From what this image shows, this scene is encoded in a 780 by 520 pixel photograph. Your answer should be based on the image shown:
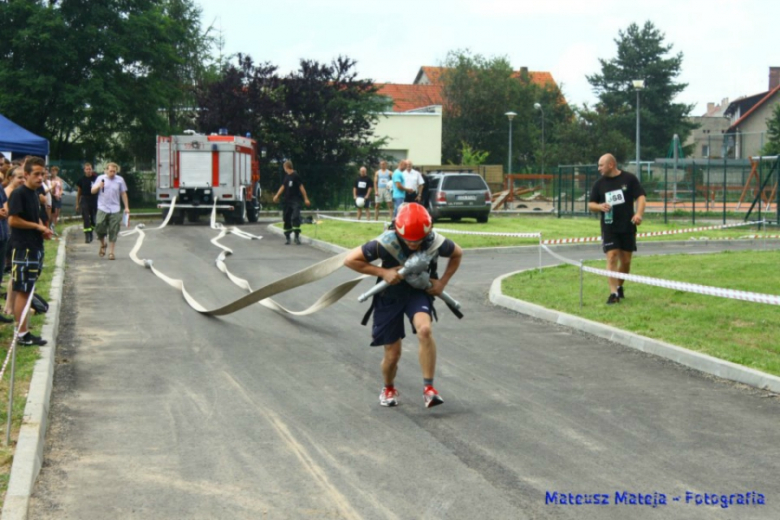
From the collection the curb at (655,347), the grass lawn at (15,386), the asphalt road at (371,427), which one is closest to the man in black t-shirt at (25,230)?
the grass lawn at (15,386)

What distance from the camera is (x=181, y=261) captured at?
62.7 ft

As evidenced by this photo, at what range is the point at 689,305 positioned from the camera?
1222 cm

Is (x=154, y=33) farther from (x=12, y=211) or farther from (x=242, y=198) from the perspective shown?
(x=12, y=211)

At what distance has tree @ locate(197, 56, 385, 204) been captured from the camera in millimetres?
42219

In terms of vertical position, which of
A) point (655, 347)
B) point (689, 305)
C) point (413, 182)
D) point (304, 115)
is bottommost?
point (655, 347)

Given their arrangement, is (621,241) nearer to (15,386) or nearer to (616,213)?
(616,213)

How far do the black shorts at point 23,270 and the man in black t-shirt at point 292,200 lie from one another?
13620 millimetres

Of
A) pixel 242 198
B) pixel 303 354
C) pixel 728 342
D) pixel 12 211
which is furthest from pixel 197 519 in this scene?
pixel 242 198

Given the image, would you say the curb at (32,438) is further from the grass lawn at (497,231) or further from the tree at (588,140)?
the tree at (588,140)

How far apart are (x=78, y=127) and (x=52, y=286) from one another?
105 ft

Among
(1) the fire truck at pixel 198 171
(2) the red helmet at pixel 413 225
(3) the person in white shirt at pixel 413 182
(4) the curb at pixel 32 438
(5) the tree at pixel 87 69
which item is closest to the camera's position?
(4) the curb at pixel 32 438

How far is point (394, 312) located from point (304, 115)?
36.7 m

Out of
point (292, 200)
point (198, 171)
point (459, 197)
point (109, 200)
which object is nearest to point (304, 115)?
point (198, 171)

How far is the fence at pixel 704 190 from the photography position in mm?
30656
